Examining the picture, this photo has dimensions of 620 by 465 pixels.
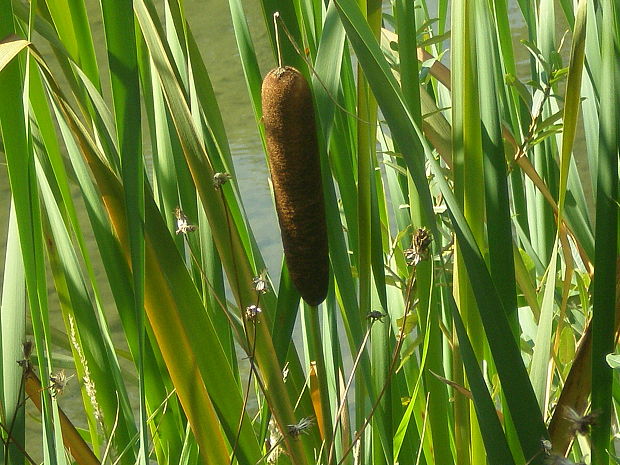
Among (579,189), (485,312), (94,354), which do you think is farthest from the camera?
(579,189)

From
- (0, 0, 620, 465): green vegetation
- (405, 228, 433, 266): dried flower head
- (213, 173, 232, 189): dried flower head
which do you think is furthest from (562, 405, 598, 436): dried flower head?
(213, 173, 232, 189): dried flower head

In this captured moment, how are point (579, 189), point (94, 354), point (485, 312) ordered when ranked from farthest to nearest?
point (579, 189)
point (94, 354)
point (485, 312)

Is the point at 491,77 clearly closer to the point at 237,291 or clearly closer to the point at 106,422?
the point at 237,291

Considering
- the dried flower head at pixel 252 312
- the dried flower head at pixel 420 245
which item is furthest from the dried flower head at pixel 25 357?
the dried flower head at pixel 420 245

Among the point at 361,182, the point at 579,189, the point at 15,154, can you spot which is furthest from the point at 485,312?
the point at 579,189

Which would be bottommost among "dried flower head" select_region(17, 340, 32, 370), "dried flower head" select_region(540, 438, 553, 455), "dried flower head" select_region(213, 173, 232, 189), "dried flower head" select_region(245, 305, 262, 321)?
"dried flower head" select_region(540, 438, 553, 455)

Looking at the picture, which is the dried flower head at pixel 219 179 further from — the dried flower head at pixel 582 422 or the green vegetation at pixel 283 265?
the dried flower head at pixel 582 422

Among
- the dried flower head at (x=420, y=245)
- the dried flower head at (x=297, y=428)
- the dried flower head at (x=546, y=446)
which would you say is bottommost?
the dried flower head at (x=546, y=446)

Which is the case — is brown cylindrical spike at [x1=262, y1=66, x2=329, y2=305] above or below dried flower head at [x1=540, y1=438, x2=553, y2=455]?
above

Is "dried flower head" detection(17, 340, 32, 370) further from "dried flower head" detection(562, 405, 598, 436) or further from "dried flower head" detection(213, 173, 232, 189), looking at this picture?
"dried flower head" detection(562, 405, 598, 436)
